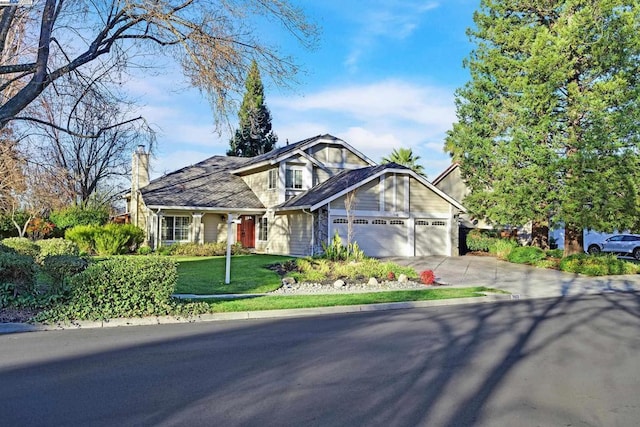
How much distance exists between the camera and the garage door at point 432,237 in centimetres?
2911

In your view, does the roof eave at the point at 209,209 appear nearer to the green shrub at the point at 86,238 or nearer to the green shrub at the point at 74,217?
the green shrub at the point at 86,238

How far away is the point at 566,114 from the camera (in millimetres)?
25328

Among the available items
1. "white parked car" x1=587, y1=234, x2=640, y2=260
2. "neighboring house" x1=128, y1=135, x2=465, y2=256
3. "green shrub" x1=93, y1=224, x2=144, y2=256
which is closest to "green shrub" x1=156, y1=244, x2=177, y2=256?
"neighboring house" x1=128, y1=135, x2=465, y2=256

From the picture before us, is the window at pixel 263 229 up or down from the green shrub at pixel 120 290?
up

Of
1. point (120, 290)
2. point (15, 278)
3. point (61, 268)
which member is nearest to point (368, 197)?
point (120, 290)

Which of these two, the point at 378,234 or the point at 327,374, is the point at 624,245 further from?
the point at 327,374

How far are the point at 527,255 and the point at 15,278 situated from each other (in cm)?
2238

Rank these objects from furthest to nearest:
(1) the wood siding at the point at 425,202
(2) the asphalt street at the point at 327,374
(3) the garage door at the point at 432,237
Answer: (3) the garage door at the point at 432,237, (1) the wood siding at the point at 425,202, (2) the asphalt street at the point at 327,374

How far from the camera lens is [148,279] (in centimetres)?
1082

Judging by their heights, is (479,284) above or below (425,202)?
below

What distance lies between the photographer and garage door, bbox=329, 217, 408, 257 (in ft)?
88.8

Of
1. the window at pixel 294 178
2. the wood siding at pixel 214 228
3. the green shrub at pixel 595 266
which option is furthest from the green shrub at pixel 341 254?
the wood siding at pixel 214 228

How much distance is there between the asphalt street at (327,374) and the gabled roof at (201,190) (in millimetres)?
20139

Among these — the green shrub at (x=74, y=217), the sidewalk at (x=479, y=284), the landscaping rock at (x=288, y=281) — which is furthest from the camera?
the green shrub at (x=74, y=217)
